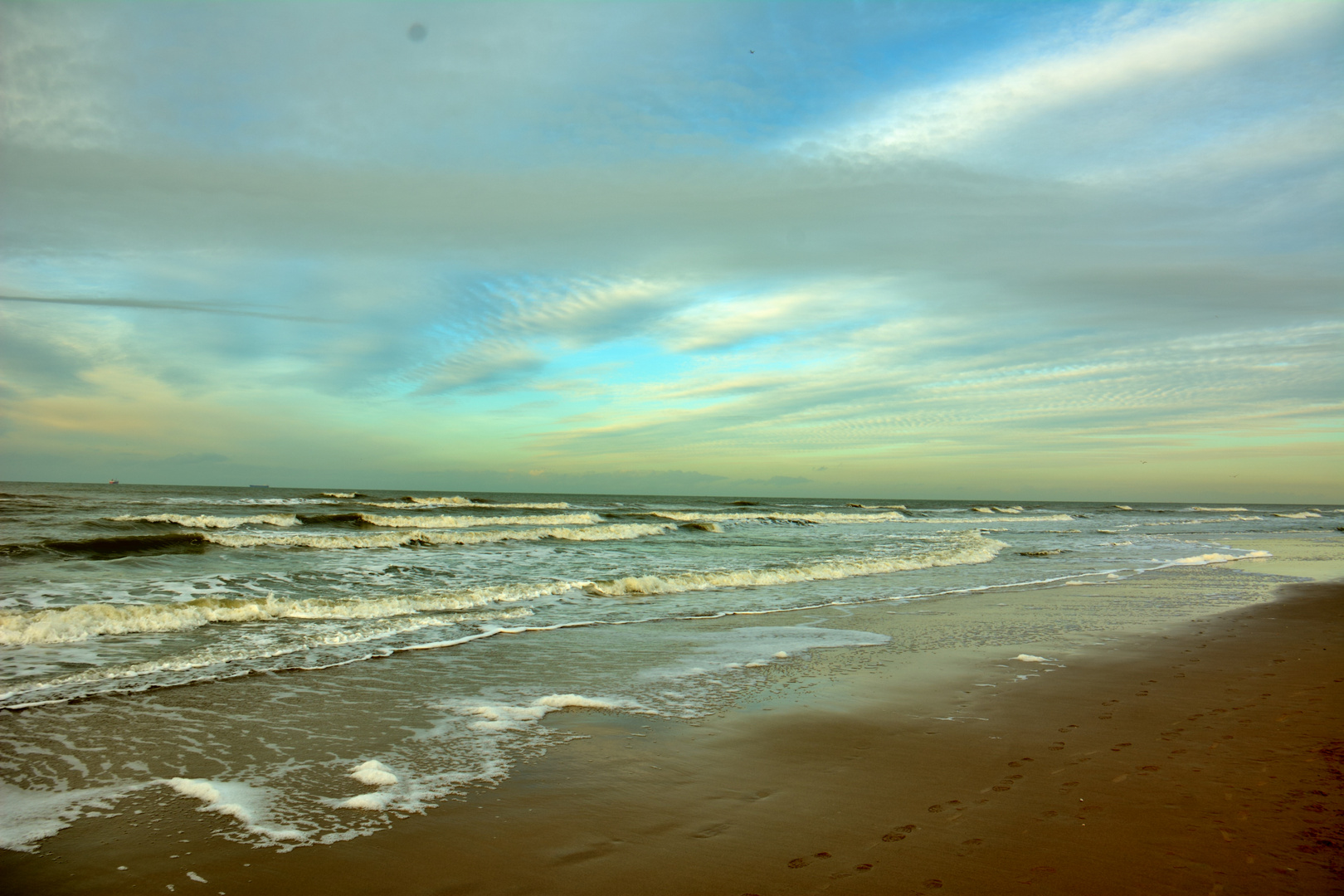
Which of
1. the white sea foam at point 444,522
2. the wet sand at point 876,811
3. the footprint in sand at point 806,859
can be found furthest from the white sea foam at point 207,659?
the white sea foam at point 444,522

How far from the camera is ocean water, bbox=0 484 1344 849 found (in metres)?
4.65

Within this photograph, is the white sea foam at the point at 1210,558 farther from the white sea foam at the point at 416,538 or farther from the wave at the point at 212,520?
the wave at the point at 212,520

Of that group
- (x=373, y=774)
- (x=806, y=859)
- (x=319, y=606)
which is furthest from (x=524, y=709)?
(x=319, y=606)

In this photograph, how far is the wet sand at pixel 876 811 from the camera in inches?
133

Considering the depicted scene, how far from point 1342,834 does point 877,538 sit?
26.5 meters

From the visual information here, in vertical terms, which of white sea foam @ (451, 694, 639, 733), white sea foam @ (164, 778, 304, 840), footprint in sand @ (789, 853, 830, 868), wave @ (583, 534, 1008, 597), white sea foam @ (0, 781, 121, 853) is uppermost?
footprint in sand @ (789, 853, 830, 868)

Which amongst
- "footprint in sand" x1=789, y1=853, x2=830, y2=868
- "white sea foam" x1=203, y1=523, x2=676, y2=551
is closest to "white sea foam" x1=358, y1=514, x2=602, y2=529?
"white sea foam" x1=203, y1=523, x2=676, y2=551

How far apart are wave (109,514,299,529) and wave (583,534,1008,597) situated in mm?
20622

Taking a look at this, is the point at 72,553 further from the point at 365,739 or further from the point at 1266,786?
the point at 1266,786

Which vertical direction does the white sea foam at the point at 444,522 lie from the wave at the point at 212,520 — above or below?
below

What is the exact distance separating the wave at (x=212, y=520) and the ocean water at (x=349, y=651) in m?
4.51

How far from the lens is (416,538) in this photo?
76.5 feet

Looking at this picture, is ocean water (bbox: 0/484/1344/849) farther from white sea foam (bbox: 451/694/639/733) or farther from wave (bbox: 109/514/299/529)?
wave (bbox: 109/514/299/529)

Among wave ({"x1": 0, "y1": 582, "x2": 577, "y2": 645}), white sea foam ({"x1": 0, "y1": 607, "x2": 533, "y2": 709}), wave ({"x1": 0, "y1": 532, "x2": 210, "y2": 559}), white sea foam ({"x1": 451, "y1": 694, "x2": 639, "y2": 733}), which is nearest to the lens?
white sea foam ({"x1": 451, "y1": 694, "x2": 639, "y2": 733})
